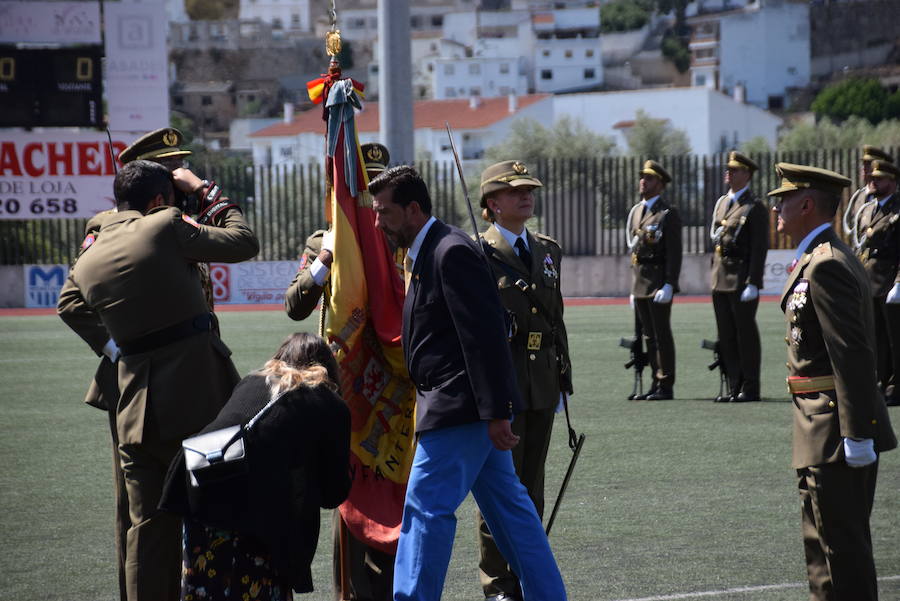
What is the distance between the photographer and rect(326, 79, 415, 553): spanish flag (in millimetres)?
6137

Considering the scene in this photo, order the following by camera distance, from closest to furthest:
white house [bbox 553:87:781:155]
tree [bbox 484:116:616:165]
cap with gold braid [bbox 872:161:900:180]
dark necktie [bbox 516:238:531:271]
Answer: dark necktie [bbox 516:238:531:271] < cap with gold braid [bbox 872:161:900:180] < tree [bbox 484:116:616:165] < white house [bbox 553:87:781:155]

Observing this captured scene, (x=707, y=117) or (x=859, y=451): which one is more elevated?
(x=707, y=117)

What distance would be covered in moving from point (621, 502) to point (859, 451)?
3189 mm

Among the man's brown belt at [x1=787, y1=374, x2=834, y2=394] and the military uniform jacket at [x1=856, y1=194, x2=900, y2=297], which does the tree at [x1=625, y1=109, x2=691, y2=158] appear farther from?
the man's brown belt at [x1=787, y1=374, x2=834, y2=394]

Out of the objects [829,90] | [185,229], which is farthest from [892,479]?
[829,90]

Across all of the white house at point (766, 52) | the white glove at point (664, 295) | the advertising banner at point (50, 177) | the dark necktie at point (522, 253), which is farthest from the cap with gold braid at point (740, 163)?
the white house at point (766, 52)

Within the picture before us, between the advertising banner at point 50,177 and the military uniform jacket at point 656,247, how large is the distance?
18.2m

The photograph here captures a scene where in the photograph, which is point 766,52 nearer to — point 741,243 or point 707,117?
point 707,117

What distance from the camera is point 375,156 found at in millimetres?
7250

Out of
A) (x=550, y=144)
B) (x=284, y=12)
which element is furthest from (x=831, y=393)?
(x=284, y=12)

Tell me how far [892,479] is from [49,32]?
23735mm

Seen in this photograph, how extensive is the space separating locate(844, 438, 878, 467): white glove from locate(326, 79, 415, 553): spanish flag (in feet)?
6.30

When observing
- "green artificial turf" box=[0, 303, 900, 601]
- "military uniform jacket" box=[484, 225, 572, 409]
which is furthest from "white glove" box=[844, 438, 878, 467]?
"military uniform jacket" box=[484, 225, 572, 409]

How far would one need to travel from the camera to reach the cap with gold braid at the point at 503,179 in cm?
665
